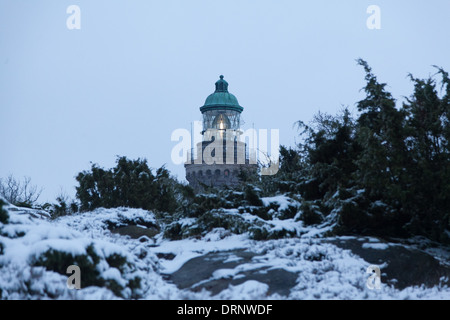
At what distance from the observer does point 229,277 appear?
10.1 meters

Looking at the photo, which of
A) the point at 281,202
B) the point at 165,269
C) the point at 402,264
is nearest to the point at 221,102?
the point at 281,202

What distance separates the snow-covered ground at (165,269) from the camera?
338 inches

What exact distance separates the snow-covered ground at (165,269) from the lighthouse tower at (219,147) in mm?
35442

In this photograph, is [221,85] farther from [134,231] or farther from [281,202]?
[281,202]

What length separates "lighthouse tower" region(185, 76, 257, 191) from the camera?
49906mm

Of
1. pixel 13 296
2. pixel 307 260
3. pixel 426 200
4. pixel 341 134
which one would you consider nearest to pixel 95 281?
pixel 13 296

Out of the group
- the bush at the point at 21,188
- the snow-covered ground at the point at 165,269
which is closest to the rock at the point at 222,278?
the snow-covered ground at the point at 165,269

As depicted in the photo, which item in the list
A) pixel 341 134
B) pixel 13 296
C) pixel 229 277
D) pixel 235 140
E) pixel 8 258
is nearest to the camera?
pixel 13 296

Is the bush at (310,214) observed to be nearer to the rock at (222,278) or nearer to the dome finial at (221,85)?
the rock at (222,278)

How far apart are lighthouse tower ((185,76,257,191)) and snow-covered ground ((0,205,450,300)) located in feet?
116

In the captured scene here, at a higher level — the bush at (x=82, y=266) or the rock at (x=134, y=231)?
the rock at (x=134, y=231)

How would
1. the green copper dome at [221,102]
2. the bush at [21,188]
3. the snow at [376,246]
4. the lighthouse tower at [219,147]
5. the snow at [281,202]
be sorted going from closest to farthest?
the snow at [376,246]
the snow at [281,202]
the bush at [21,188]
the lighthouse tower at [219,147]
the green copper dome at [221,102]
